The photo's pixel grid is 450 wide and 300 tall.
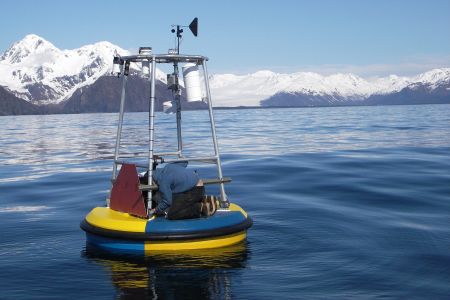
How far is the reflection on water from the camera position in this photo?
966cm

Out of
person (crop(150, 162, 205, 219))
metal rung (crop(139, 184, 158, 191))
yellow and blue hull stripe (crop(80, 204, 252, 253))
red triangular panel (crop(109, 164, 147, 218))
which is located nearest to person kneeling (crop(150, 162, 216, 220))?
person (crop(150, 162, 205, 219))

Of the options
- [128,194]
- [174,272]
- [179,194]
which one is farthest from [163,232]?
[128,194]

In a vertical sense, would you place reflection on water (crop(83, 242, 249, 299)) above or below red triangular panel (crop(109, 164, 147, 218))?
below

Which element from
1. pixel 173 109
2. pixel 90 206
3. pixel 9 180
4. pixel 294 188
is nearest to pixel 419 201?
pixel 294 188

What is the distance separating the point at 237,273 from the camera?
10.7 m

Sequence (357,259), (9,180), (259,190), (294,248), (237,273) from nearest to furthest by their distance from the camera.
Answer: (237,273)
(357,259)
(294,248)
(259,190)
(9,180)

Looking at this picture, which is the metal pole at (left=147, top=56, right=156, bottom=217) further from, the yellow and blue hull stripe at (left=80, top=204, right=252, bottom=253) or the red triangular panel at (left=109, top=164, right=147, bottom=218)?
the yellow and blue hull stripe at (left=80, top=204, right=252, bottom=253)

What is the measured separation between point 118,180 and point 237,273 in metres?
3.87

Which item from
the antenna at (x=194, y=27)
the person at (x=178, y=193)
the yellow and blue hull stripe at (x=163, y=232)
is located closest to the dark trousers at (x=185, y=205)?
the person at (x=178, y=193)

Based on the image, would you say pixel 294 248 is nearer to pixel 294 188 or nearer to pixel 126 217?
pixel 126 217

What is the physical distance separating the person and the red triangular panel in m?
0.35

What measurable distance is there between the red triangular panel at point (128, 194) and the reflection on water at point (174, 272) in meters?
1.03

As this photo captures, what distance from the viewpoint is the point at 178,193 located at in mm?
11914

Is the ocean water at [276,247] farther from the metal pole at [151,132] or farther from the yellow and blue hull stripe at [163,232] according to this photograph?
the metal pole at [151,132]
